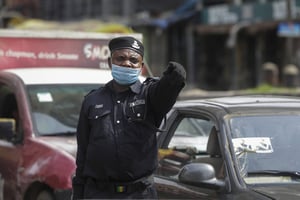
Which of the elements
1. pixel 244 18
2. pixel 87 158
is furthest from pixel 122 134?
pixel 244 18

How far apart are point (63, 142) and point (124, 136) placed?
2818 mm

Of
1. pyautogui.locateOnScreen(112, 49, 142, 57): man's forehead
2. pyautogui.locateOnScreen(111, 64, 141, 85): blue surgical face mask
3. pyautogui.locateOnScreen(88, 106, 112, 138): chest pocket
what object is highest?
pyautogui.locateOnScreen(112, 49, 142, 57): man's forehead

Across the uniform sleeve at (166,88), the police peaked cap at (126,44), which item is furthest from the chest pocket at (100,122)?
the police peaked cap at (126,44)

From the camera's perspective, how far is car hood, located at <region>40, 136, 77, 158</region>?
21.5ft

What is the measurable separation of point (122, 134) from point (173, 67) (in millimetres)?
500

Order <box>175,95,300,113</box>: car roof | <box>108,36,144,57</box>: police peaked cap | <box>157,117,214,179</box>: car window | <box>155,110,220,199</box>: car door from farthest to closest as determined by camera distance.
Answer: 1. <box>157,117,214,179</box>: car window
2. <box>155,110,220,199</box>: car door
3. <box>175,95,300,113</box>: car roof
4. <box>108,36,144,57</box>: police peaked cap

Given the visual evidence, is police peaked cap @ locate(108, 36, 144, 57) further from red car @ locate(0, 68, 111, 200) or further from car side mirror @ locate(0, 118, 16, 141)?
car side mirror @ locate(0, 118, 16, 141)

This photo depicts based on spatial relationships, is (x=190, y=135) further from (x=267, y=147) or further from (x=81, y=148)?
(x=81, y=148)

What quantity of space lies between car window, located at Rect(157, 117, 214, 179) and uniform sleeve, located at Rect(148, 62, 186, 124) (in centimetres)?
163

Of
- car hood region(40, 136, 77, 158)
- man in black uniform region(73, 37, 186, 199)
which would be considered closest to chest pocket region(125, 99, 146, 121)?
man in black uniform region(73, 37, 186, 199)

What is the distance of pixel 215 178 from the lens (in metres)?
4.75

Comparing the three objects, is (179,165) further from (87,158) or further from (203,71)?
(203,71)

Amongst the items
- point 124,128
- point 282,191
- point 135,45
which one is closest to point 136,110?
point 124,128

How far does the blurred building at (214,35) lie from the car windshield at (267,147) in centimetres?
2029
